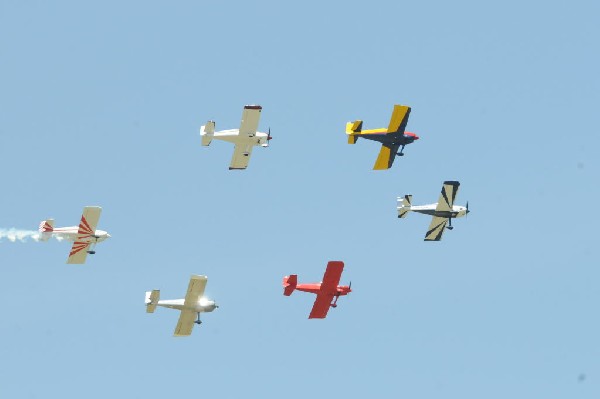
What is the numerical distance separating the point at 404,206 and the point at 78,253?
1097 inches

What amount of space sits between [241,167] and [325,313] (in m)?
14.8

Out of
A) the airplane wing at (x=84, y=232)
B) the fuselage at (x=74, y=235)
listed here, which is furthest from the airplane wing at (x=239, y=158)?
the airplane wing at (x=84, y=232)

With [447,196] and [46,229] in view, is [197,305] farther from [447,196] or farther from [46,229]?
[447,196]

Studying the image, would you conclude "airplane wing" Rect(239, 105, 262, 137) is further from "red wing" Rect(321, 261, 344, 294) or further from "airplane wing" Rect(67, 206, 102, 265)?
"airplane wing" Rect(67, 206, 102, 265)

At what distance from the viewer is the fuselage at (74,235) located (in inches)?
5251

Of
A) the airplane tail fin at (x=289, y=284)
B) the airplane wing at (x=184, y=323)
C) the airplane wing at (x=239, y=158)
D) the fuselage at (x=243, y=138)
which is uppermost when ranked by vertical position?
the fuselage at (x=243, y=138)

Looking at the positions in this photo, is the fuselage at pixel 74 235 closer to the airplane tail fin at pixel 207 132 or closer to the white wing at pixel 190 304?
the white wing at pixel 190 304

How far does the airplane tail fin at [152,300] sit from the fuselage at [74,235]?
6.47 m

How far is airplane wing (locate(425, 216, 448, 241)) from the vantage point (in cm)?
14150

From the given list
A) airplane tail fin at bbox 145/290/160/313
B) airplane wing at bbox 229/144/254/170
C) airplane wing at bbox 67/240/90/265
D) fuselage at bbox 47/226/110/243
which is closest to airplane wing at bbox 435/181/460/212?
airplane wing at bbox 229/144/254/170

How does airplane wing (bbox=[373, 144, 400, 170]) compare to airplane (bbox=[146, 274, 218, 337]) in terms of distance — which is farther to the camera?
airplane wing (bbox=[373, 144, 400, 170])

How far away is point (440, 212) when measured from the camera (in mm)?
139500

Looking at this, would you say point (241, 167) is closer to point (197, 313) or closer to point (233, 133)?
point (233, 133)

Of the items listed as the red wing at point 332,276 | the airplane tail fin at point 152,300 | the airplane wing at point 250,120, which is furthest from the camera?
the airplane wing at point 250,120
